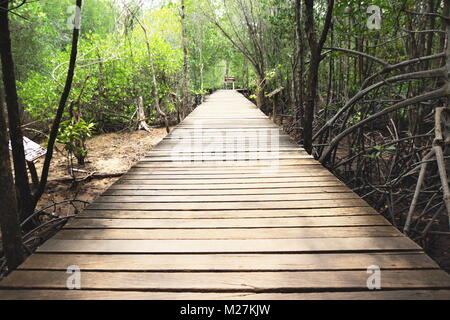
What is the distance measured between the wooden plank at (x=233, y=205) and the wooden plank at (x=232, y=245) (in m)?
0.47

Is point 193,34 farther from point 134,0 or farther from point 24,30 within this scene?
point 134,0

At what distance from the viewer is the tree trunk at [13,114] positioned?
225cm

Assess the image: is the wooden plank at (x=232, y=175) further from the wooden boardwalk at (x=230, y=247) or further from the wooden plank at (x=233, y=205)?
the wooden plank at (x=233, y=205)

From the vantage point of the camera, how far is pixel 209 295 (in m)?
1.29

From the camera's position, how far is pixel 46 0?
56.1ft

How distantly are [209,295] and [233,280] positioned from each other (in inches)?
5.4

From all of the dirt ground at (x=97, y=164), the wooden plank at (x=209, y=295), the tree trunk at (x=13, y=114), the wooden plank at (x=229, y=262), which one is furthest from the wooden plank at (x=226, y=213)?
the dirt ground at (x=97, y=164)

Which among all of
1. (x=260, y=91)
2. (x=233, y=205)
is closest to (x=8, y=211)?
(x=233, y=205)

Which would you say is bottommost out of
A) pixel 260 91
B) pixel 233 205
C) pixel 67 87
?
pixel 233 205

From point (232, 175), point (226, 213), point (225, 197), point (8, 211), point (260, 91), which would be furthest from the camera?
point (260, 91)

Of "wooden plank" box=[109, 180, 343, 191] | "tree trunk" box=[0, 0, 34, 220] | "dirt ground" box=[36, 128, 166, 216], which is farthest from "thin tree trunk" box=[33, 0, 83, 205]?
"dirt ground" box=[36, 128, 166, 216]

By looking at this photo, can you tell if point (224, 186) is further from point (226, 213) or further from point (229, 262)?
point (229, 262)

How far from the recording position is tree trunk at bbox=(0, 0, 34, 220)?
88.7 inches
